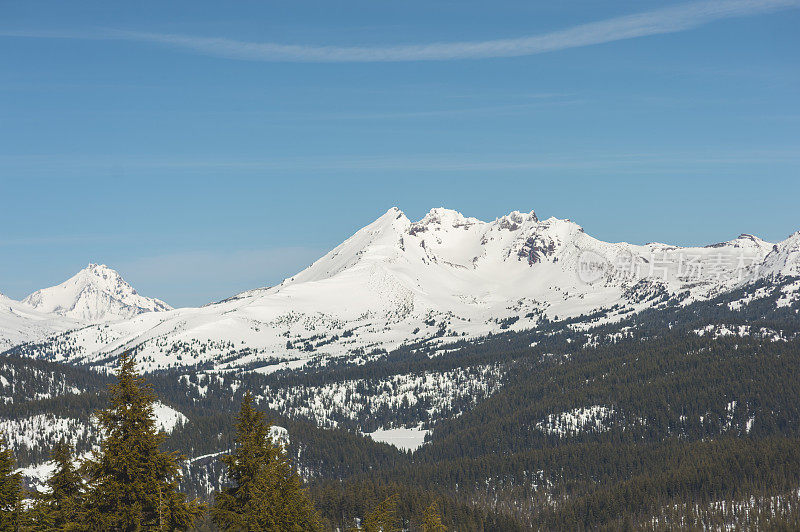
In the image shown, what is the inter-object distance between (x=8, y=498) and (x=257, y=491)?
1372 centimetres

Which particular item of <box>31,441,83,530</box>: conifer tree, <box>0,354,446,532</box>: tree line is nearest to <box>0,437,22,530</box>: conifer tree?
<box>0,354,446,532</box>: tree line

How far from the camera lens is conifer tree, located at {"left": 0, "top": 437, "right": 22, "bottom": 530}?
148 feet

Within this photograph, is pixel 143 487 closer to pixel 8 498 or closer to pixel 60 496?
pixel 8 498

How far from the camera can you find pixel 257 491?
44719 mm

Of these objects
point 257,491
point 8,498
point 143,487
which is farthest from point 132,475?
point 8,498

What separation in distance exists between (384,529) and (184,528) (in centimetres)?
3126

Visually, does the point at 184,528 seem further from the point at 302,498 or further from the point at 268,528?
the point at 302,498

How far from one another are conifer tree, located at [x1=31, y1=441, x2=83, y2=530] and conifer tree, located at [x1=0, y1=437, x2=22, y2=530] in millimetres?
1137

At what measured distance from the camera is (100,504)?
3931 centimetres

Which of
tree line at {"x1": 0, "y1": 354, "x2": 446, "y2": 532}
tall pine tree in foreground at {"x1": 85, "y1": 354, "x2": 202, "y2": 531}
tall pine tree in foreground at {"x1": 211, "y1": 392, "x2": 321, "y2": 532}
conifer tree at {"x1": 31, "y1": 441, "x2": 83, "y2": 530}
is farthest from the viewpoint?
conifer tree at {"x1": 31, "y1": 441, "x2": 83, "y2": 530}

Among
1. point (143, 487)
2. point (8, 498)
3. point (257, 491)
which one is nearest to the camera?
point (143, 487)

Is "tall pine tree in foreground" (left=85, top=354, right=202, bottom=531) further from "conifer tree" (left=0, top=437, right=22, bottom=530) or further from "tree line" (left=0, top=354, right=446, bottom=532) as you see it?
"conifer tree" (left=0, top=437, right=22, bottom=530)

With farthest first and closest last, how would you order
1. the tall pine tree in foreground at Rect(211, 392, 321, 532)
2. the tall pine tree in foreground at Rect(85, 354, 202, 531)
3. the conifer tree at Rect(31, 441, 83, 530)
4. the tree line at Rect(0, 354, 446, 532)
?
the conifer tree at Rect(31, 441, 83, 530) < the tall pine tree in foreground at Rect(211, 392, 321, 532) < the tree line at Rect(0, 354, 446, 532) < the tall pine tree in foreground at Rect(85, 354, 202, 531)

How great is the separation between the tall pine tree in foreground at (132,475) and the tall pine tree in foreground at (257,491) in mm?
4971
